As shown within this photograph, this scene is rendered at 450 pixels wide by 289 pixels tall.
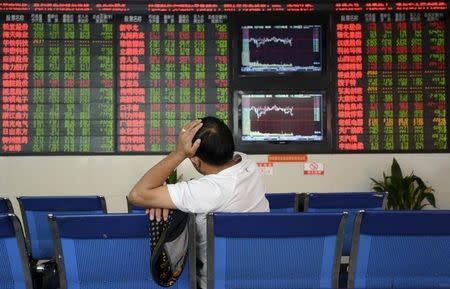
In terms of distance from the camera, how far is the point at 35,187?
477cm

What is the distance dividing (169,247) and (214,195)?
0.24 meters

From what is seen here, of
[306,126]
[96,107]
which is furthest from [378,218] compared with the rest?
[96,107]

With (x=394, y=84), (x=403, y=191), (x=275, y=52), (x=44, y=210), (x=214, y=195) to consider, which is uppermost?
(x=275, y=52)

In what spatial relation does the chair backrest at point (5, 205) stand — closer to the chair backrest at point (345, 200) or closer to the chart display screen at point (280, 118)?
the chair backrest at point (345, 200)

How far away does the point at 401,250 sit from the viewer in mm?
1647

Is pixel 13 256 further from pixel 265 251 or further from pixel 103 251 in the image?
pixel 265 251

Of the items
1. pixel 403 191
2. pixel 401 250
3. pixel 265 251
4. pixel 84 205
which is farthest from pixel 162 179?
pixel 403 191

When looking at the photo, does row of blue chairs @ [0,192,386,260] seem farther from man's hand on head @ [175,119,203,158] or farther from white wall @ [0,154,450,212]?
white wall @ [0,154,450,212]

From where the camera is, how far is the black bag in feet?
5.08

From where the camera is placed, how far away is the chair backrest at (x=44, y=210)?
257 centimetres

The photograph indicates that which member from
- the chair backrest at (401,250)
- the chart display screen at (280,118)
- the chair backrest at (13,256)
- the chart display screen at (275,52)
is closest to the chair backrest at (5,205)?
the chair backrest at (13,256)

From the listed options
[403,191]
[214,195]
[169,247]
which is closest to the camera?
[169,247]

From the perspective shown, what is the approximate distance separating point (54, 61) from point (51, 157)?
0.84m

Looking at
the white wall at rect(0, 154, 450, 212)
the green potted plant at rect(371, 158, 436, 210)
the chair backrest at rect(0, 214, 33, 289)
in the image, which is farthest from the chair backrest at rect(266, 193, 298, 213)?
the green potted plant at rect(371, 158, 436, 210)
